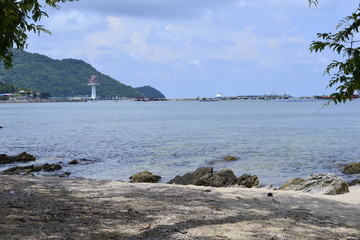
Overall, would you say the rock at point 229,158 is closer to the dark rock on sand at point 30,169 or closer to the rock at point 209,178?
the rock at point 209,178

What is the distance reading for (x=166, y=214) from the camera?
9.20 m

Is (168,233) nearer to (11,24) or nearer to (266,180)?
(11,24)

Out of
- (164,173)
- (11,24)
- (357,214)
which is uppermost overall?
(11,24)

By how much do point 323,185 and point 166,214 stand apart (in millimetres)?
8157

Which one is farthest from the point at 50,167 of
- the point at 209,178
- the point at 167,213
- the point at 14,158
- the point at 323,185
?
the point at 167,213

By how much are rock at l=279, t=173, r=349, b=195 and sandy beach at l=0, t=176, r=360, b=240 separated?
107 cm

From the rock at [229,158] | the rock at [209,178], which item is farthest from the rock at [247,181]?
the rock at [229,158]

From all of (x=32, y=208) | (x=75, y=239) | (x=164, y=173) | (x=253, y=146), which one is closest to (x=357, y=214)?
(x=75, y=239)

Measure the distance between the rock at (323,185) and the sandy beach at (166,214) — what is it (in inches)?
42.2

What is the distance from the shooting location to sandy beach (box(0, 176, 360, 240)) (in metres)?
7.73

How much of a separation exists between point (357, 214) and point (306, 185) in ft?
15.1

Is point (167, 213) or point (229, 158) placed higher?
point (167, 213)

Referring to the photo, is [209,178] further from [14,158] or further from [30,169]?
[14,158]

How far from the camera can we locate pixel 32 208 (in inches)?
366
